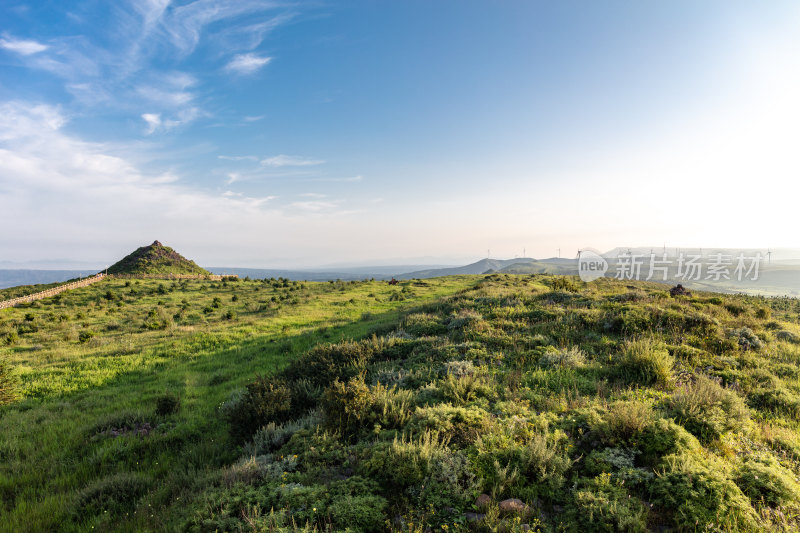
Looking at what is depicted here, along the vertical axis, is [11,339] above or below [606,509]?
below

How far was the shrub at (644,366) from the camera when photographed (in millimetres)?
7160

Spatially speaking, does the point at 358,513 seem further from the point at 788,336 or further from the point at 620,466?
the point at 788,336

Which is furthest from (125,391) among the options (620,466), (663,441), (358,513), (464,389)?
(663,441)

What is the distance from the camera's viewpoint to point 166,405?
908cm

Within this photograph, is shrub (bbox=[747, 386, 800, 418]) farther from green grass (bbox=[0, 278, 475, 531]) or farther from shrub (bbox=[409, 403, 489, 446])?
green grass (bbox=[0, 278, 475, 531])

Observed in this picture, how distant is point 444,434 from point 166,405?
8.21 metres

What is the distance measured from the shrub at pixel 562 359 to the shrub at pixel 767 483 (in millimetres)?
4114

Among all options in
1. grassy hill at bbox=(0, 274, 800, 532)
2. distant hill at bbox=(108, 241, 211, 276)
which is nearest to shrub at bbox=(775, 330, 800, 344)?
grassy hill at bbox=(0, 274, 800, 532)

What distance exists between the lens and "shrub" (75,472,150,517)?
523 centimetres

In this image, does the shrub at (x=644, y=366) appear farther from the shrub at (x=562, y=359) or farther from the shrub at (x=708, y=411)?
the shrub at (x=708, y=411)

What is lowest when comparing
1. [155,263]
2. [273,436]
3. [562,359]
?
[273,436]

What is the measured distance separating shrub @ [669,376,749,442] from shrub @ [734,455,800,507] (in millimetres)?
789

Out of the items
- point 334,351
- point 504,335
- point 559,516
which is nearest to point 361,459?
point 559,516

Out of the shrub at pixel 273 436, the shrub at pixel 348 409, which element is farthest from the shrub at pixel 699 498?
the shrub at pixel 273 436
